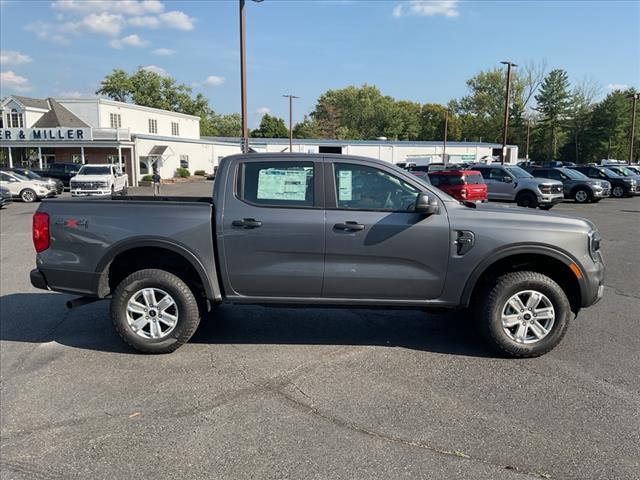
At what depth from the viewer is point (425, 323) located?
226 inches

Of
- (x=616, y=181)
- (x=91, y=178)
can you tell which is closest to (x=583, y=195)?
(x=616, y=181)

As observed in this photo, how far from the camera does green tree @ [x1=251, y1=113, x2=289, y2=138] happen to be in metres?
105

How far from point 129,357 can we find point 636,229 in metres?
14.4

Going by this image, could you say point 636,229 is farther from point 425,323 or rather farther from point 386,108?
point 386,108

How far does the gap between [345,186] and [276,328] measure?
182 centimetres

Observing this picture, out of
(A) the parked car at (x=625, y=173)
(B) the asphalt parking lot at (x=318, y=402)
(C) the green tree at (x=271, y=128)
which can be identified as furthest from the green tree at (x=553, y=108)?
(B) the asphalt parking lot at (x=318, y=402)

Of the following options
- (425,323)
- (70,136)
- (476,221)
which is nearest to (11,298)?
(425,323)

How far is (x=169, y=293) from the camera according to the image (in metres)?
4.71

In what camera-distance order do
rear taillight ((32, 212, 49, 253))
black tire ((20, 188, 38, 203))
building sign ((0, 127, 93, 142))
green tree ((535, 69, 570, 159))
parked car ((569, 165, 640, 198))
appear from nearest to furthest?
rear taillight ((32, 212, 49, 253)) < black tire ((20, 188, 38, 203)) < parked car ((569, 165, 640, 198)) < building sign ((0, 127, 93, 142)) < green tree ((535, 69, 570, 159))

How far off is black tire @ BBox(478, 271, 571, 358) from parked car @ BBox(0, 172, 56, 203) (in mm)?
27098

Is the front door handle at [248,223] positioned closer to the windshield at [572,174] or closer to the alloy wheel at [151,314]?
the alloy wheel at [151,314]

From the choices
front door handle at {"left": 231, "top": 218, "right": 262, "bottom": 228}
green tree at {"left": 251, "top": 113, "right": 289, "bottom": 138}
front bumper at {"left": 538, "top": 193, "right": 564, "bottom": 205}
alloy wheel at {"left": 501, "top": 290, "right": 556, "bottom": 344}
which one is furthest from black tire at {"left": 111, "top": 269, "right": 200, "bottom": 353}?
green tree at {"left": 251, "top": 113, "right": 289, "bottom": 138}

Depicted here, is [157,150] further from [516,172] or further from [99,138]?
[516,172]

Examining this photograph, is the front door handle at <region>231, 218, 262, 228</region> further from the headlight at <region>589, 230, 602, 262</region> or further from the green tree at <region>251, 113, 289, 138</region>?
the green tree at <region>251, 113, 289, 138</region>
